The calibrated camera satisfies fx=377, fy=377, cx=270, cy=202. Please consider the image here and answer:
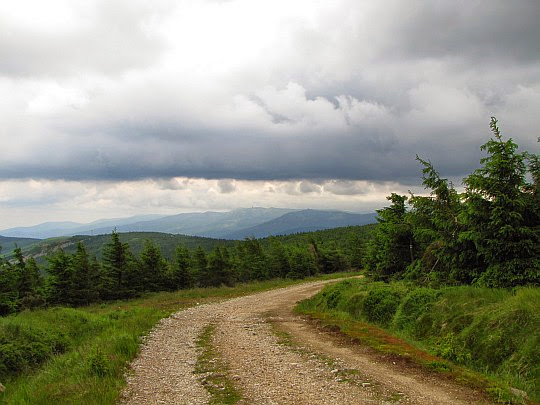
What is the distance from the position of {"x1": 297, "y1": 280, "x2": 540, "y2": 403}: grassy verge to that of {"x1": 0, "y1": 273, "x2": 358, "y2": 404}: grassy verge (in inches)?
331

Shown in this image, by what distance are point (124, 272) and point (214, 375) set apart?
125 feet

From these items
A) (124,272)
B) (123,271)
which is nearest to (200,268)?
(124,272)

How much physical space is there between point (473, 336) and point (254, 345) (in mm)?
7387

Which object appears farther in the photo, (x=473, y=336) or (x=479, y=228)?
(x=479, y=228)

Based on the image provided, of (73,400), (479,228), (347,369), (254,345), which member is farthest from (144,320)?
(479,228)

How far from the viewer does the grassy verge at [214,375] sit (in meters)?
8.62

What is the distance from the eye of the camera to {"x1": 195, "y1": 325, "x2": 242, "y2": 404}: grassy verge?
8.62 m

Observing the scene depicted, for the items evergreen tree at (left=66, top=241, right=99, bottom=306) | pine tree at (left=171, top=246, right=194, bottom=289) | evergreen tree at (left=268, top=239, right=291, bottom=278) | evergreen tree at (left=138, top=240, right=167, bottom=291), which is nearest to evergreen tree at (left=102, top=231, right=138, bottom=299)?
evergreen tree at (left=66, top=241, right=99, bottom=306)

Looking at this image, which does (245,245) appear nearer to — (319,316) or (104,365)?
(319,316)

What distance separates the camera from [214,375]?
10.5 meters

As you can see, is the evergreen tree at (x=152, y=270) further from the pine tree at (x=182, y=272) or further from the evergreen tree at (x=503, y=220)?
the evergreen tree at (x=503, y=220)

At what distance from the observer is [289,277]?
61.1 meters

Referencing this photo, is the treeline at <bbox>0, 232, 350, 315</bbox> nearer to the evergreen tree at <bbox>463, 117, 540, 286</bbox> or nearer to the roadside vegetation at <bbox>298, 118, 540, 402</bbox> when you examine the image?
the roadside vegetation at <bbox>298, 118, 540, 402</bbox>

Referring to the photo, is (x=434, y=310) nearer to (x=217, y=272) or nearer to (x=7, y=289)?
(x=7, y=289)
